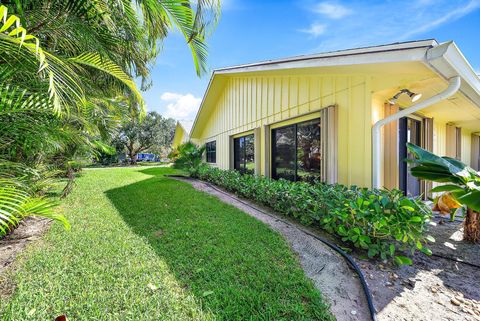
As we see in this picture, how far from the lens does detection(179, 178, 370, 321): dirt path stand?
209 centimetres

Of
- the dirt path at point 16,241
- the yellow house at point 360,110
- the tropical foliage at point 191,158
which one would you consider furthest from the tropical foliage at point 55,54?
the tropical foliage at point 191,158

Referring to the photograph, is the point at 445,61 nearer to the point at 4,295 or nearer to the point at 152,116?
the point at 4,295

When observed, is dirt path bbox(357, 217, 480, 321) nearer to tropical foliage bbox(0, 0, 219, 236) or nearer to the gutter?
the gutter

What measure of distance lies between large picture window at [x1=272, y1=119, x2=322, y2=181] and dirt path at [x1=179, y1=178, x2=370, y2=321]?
6.04 ft

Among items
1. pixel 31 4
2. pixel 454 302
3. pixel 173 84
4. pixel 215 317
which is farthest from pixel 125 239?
pixel 173 84

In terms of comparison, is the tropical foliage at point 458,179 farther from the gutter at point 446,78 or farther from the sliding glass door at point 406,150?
the sliding glass door at point 406,150

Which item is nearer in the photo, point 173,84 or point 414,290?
point 414,290

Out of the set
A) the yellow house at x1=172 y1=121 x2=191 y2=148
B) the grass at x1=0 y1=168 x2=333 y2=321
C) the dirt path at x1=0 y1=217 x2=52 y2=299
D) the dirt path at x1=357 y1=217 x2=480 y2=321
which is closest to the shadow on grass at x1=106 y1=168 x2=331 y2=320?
the grass at x1=0 y1=168 x2=333 y2=321

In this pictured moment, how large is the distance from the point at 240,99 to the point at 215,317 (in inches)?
329

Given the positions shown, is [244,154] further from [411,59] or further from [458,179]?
[458,179]

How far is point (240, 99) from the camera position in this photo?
926 centimetres

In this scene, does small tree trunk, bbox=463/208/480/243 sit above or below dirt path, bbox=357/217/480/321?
above

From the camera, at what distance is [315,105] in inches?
204

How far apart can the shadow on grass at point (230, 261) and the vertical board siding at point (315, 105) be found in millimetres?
2232
